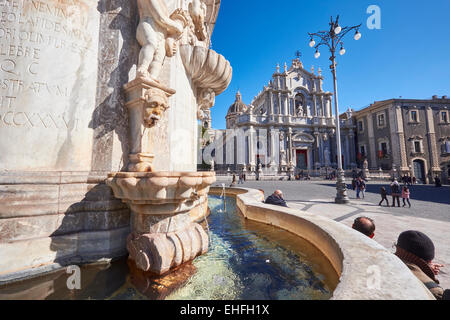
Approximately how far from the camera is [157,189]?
2.01m

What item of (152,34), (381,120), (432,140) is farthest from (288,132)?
(152,34)

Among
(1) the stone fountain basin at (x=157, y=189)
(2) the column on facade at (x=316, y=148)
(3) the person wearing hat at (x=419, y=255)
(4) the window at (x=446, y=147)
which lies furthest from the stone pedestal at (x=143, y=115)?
(4) the window at (x=446, y=147)

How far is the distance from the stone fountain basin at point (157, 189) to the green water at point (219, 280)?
0.67 m

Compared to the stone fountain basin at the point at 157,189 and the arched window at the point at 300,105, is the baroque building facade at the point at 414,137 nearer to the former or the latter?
the arched window at the point at 300,105

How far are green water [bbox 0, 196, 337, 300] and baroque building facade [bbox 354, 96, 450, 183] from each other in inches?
1394

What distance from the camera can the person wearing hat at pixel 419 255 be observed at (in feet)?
5.61

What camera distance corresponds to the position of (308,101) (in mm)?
36250

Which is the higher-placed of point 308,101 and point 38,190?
point 308,101

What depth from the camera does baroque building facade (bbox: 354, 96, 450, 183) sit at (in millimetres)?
28672

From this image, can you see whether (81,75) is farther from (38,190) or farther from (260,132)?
(260,132)

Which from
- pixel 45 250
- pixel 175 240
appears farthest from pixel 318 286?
pixel 45 250

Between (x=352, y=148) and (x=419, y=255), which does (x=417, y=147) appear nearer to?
(x=352, y=148)

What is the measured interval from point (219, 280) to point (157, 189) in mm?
1088
